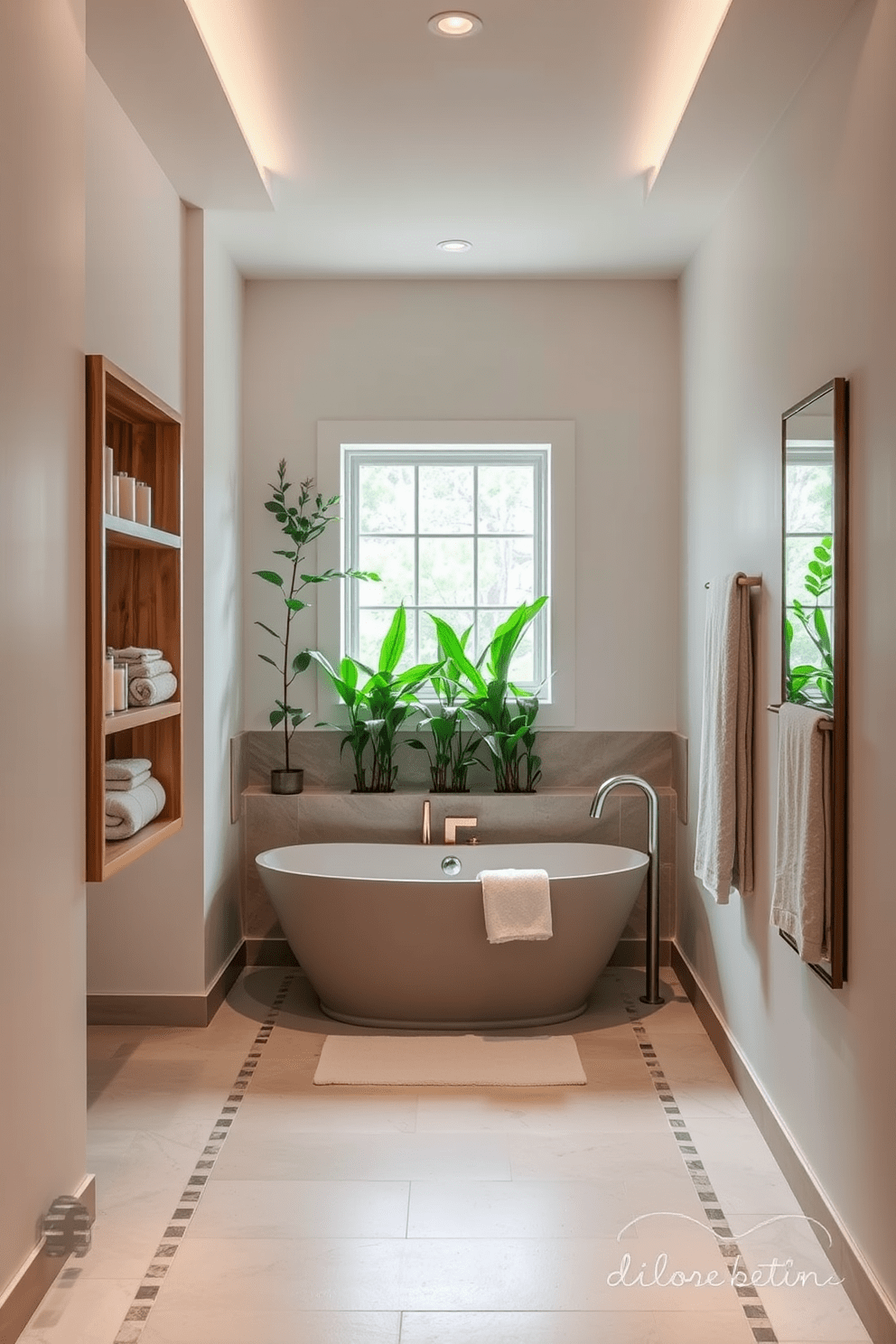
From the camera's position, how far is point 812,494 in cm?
269

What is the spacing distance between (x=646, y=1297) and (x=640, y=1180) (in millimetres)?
505

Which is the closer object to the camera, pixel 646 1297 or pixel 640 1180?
pixel 646 1297

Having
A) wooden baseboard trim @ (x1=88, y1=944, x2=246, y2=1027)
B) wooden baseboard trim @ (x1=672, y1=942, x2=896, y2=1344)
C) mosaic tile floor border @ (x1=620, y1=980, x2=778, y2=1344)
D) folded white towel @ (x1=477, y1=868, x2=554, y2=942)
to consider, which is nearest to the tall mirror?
wooden baseboard trim @ (x1=672, y1=942, x2=896, y2=1344)

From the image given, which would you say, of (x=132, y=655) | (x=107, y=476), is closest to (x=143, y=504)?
(x=107, y=476)

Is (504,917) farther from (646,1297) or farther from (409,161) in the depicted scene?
(409,161)

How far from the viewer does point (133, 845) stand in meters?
2.81

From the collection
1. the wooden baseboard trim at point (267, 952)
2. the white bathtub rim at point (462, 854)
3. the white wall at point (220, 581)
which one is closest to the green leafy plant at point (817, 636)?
the white bathtub rim at point (462, 854)

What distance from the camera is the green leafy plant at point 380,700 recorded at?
4555 millimetres

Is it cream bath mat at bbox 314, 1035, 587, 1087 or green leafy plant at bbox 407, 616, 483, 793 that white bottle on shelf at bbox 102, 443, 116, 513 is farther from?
green leafy plant at bbox 407, 616, 483, 793

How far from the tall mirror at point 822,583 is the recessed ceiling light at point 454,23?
3.85ft

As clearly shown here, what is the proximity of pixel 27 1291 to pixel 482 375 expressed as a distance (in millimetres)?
3538

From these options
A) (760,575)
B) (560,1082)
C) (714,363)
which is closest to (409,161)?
(714,363)

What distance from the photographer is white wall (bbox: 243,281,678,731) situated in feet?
15.4

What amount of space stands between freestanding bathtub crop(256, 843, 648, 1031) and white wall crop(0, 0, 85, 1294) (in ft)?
4.47
